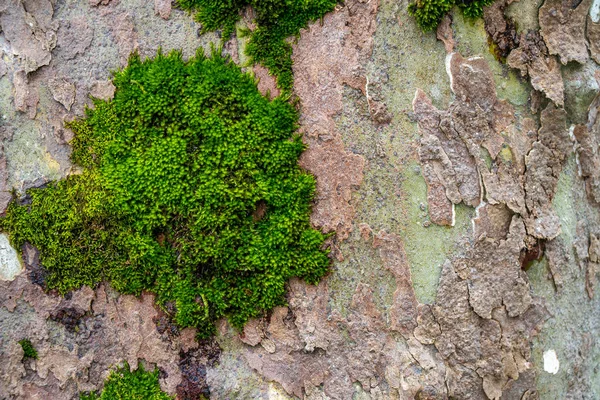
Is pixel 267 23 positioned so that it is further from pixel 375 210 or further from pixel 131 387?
pixel 131 387

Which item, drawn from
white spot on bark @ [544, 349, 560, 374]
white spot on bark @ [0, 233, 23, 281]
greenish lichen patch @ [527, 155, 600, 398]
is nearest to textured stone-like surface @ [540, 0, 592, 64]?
greenish lichen patch @ [527, 155, 600, 398]

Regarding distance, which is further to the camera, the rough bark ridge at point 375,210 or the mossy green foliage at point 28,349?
the mossy green foliage at point 28,349

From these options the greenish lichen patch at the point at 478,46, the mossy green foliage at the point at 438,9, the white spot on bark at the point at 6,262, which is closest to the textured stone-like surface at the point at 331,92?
the mossy green foliage at the point at 438,9

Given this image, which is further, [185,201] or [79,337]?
[79,337]

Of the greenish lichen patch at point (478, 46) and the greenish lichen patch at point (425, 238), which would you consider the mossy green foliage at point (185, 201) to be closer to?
the greenish lichen patch at point (425, 238)

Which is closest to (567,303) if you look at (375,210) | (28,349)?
(375,210)

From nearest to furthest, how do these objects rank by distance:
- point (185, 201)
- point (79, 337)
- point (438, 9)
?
point (438, 9) → point (185, 201) → point (79, 337)

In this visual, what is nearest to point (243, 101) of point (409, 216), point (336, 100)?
point (336, 100)
